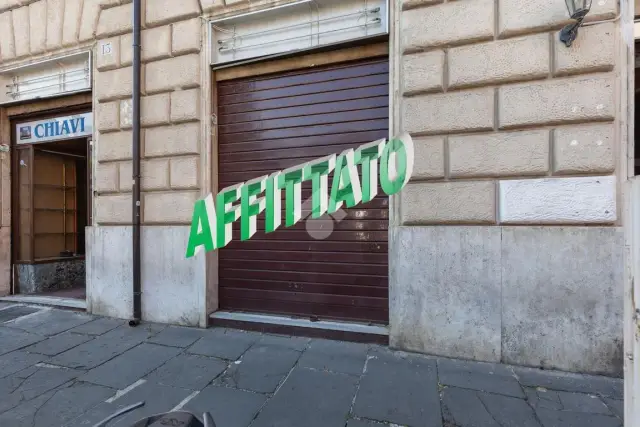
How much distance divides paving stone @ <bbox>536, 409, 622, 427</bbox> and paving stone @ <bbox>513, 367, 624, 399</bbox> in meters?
0.37

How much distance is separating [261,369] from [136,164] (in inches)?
132

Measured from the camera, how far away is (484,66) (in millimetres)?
3318

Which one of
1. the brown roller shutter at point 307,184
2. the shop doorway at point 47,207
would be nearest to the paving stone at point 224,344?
the brown roller shutter at point 307,184

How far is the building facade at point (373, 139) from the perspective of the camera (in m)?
3.05

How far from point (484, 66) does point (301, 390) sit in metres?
3.71

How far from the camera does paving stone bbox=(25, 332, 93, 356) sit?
3580mm

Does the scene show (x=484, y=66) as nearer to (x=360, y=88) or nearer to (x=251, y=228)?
(x=360, y=88)

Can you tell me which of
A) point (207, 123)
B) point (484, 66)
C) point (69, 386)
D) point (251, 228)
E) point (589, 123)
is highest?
point (484, 66)

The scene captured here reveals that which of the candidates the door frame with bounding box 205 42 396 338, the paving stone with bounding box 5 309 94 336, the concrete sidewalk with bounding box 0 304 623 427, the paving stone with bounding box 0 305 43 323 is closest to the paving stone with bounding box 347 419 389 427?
the concrete sidewalk with bounding box 0 304 623 427

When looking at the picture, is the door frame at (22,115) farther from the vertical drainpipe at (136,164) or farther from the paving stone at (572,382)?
the paving stone at (572,382)

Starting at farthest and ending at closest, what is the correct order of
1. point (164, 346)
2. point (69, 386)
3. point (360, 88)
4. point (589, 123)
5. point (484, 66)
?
1. point (360, 88)
2. point (164, 346)
3. point (484, 66)
4. point (589, 123)
5. point (69, 386)

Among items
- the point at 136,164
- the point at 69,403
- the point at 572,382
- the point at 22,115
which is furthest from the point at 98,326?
the point at 572,382

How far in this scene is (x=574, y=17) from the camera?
2.86m

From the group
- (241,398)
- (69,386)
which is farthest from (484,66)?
(69,386)
